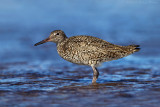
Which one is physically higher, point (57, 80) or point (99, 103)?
point (57, 80)

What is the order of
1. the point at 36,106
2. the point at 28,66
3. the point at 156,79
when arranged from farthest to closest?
1. the point at 28,66
2. the point at 156,79
3. the point at 36,106

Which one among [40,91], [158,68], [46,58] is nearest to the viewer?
[40,91]

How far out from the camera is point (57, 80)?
11.2 m

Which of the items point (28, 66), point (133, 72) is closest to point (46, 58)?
point (28, 66)

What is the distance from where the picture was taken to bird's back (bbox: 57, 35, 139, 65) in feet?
37.8

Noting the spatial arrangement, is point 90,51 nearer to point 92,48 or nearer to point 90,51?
point 90,51

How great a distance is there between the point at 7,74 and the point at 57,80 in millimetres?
1912

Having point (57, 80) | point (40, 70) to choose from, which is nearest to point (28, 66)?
point (40, 70)

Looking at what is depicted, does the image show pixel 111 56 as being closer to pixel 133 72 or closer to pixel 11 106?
pixel 133 72

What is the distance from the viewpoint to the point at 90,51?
37.8 feet

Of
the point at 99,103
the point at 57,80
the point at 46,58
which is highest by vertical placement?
the point at 46,58

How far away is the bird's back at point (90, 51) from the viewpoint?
11.5 m

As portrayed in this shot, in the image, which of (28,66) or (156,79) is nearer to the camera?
(156,79)

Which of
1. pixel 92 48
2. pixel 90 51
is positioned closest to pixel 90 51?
pixel 90 51
